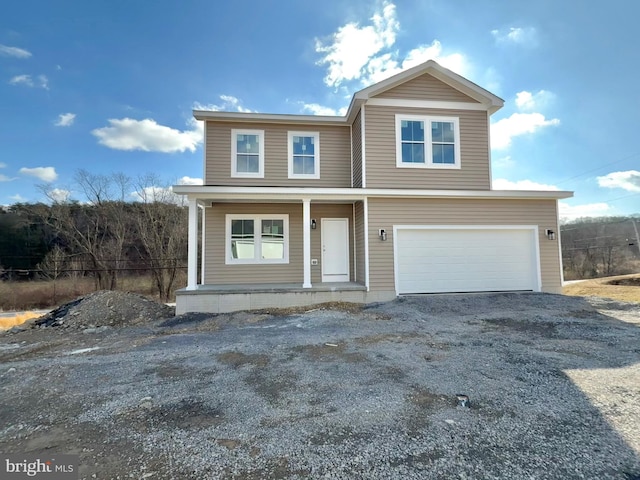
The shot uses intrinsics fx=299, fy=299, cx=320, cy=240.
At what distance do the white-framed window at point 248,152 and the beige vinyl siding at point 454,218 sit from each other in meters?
3.91

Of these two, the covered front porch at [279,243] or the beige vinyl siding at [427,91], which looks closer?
the beige vinyl siding at [427,91]

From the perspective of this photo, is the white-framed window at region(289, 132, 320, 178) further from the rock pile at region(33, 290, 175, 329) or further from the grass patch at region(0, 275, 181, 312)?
the grass patch at region(0, 275, 181, 312)

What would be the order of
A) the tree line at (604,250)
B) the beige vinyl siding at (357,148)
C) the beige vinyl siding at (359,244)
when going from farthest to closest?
the tree line at (604,250) < the beige vinyl siding at (357,148) < the beige vinyl siding at (359,244)

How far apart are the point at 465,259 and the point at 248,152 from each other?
739 cm

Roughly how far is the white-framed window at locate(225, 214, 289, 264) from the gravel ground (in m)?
4.01

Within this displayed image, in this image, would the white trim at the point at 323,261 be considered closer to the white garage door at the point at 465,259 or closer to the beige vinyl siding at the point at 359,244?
the beige vinyl siding at the point at 359,244

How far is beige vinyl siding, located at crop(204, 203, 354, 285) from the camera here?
915 centimetres

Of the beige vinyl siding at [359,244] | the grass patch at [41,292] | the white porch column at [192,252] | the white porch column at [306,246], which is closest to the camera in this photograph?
the white porch column at [192,252]

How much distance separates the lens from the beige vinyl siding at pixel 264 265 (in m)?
9.15

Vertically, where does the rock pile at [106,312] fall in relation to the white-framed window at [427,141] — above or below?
below

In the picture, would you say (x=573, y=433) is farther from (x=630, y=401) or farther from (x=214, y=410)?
(x=214, y=410)

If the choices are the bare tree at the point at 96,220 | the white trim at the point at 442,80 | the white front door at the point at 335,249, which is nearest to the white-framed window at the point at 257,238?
the white front door at the point at 335,249

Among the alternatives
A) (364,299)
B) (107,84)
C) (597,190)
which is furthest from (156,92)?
(597,190)

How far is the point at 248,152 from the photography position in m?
9.66
